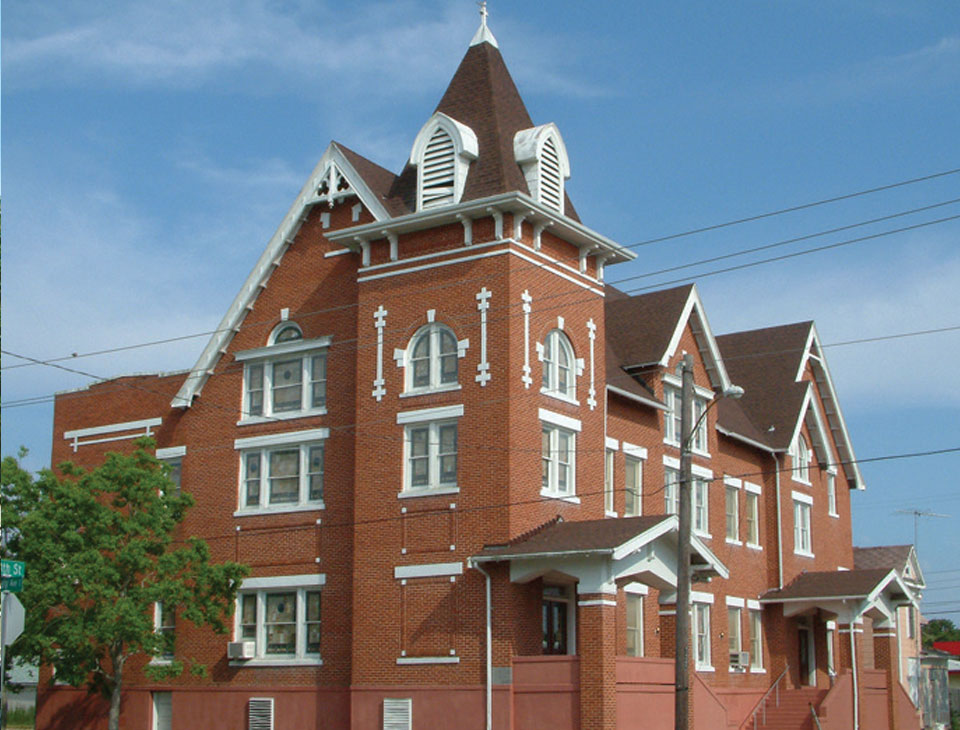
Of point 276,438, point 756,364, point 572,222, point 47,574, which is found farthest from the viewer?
point 756,364

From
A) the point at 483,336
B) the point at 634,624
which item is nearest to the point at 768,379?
the point at 634,624

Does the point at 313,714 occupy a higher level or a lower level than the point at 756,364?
lower

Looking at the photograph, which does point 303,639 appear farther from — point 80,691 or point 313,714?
point 80,691

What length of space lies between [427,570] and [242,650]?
6280mm

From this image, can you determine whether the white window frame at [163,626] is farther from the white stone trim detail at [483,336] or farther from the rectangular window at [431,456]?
the white stone trim detail at [483,336]

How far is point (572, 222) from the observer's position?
31.9 metres

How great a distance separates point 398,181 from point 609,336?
28.1 feet

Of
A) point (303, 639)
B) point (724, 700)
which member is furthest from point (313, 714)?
point (724, 700)

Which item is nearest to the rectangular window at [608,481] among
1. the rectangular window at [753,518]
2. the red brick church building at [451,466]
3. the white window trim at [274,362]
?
the red brick church building at [451,466]

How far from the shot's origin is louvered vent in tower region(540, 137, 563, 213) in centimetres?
3266

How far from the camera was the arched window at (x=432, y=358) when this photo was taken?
1236 inches

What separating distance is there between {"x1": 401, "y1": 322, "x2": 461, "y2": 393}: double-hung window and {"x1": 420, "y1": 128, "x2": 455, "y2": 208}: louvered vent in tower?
3160mm

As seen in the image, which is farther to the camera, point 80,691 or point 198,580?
point 80,691

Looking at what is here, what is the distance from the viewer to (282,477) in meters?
34.5
